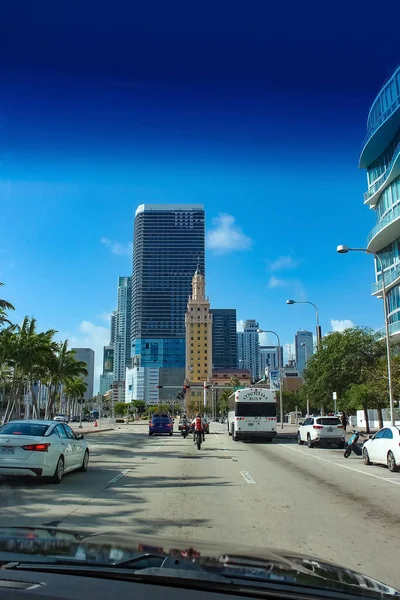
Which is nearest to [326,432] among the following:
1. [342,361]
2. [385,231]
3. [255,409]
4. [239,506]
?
[255,409]

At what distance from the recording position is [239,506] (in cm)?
1014

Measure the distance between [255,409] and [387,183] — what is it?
34.7m

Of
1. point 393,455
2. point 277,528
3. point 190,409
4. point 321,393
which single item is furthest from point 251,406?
point 190,409

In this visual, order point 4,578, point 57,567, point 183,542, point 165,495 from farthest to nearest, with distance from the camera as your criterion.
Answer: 1. point 165,495
2. point 183,542
3. point 57,567
4. point 4,578

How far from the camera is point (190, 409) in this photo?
15838cm

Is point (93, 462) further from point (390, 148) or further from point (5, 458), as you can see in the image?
point (390, 148)

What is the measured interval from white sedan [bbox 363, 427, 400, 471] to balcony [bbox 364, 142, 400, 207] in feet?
129

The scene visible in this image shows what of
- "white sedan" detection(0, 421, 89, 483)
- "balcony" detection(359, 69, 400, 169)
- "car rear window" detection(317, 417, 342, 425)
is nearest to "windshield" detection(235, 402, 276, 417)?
"car rear window" detection(317, 417, 342, 425)

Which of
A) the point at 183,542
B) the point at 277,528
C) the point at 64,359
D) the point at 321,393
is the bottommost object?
the point at 277,528

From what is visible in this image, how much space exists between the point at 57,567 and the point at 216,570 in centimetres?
104

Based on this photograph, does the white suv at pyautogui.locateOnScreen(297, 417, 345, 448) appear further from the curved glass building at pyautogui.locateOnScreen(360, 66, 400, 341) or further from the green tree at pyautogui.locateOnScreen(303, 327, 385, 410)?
the curved glass building at pyautogui.locateOnScreen(360, 66, 400, 341)

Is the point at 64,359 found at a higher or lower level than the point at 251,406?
higher

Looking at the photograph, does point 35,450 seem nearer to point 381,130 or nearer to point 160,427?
point 160,427

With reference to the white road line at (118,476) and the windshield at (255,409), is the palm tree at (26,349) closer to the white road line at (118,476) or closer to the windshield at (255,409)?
the windshield at (255,409)
